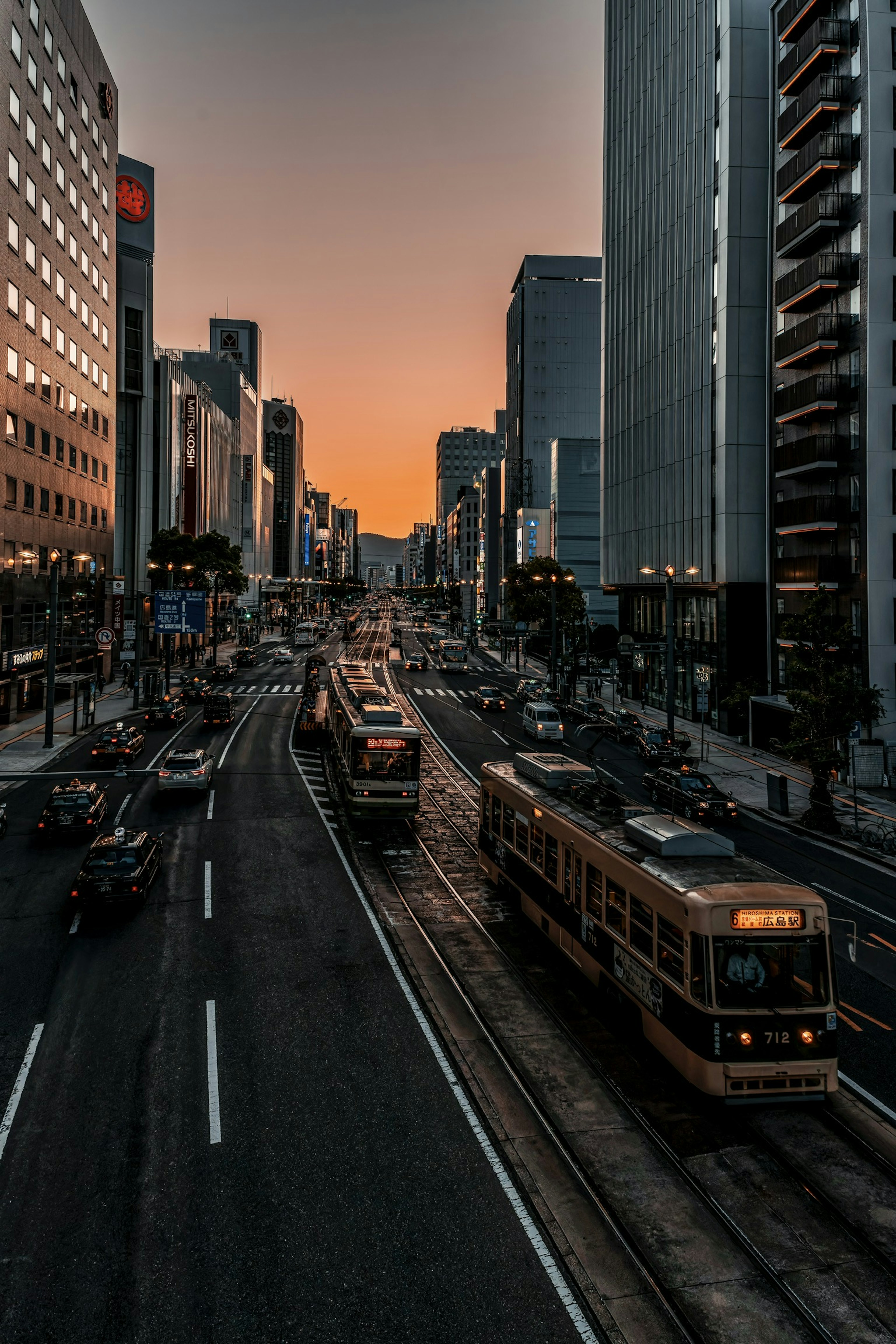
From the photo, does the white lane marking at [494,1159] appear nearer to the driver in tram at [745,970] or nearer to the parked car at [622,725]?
the driver in tram at [745,970]

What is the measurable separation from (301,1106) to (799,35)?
56.3 metres

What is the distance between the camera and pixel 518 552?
147m

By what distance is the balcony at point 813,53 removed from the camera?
41.3 meters

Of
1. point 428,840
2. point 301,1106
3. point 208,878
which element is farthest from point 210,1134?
point 428,840

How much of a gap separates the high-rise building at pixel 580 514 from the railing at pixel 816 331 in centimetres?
7909

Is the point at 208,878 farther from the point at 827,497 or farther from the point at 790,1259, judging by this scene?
the point at 827,497

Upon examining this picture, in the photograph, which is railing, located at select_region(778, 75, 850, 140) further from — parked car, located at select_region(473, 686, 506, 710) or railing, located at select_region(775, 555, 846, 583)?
parked car, located at select_region(473, 686, 506, 710)

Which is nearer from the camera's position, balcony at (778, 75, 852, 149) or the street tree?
the street tree

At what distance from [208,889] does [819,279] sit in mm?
39964

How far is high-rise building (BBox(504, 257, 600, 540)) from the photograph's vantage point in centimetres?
15538

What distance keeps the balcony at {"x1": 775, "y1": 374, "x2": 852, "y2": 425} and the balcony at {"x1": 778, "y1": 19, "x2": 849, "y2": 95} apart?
15269mm

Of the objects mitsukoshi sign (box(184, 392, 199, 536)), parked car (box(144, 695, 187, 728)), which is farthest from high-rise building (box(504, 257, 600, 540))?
parked car (box(144, 695, 187, 728))

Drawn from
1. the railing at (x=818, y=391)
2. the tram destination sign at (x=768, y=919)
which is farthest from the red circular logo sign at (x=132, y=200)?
the tram destination sign at (x=768, y=919)

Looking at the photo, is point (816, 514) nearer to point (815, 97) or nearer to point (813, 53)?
point (815, 97)
